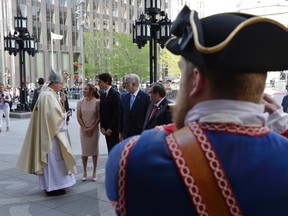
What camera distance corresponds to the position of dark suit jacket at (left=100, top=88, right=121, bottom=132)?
19.6 feet

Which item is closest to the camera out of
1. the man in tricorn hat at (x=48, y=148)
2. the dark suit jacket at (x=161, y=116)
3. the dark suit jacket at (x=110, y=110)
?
the dark suit jacket at (x=161, y=116)

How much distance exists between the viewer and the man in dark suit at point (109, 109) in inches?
236

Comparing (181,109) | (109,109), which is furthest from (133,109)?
(181,109)

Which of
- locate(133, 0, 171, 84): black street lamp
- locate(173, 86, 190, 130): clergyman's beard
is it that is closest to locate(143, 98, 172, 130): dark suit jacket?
locate(173, 86, 190, 130): clergyman's beard

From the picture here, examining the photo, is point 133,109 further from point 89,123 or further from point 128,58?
point 128,58

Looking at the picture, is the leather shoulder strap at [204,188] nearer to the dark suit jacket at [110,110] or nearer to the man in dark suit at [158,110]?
the man in dark suit at [158,110]

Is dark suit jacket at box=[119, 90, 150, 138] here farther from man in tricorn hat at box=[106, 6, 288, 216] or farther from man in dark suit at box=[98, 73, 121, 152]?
man in tricorn hat at box=[106, 6, 288, 216]

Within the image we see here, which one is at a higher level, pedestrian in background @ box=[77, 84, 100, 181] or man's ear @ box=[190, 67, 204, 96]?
man's ear @ box=[190, 67, 204, 96]

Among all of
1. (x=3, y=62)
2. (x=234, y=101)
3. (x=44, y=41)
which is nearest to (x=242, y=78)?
(x=234, y=101)

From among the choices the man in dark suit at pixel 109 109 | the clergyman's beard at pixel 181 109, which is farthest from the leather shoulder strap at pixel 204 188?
the man in dark suit at pixel 109 109

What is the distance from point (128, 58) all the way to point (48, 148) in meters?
41.8

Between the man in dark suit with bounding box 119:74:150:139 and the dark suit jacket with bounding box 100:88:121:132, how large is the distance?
0.50 feet

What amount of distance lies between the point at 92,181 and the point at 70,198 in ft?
2.94

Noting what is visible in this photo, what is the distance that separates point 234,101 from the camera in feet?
3.52
